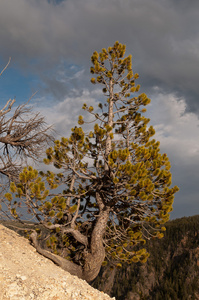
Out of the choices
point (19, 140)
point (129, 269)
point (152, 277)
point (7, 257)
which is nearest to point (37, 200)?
point (7, 257)

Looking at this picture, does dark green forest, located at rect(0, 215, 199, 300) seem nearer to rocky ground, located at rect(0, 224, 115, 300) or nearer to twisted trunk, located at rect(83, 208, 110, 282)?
twisted trunk, located at rect(83, 208, 110, 282)

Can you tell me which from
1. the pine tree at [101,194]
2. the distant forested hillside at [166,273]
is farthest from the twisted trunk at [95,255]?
the distant forested hillside at [166,273]

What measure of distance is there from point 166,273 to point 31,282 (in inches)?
957

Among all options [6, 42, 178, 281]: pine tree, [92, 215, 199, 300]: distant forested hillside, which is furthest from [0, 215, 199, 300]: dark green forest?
[6, 42, 178, 281]: pine tree

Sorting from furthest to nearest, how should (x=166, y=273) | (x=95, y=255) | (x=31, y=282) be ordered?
(x=166, y=273) < (x=95, y=255) < (x=31, y=282)

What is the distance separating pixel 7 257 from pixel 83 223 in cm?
428

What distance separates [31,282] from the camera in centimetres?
484

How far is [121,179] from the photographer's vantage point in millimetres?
8438

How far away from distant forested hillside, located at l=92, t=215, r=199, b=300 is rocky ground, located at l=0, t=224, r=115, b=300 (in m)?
18.4

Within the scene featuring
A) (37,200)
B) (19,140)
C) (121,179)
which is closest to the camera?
(37,200)

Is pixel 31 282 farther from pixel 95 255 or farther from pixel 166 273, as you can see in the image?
pixel 166 273

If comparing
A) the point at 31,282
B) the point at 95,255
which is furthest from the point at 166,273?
the point at 31,282

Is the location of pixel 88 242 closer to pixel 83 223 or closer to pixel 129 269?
pixel 83 223

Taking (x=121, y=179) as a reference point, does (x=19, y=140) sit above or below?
above
